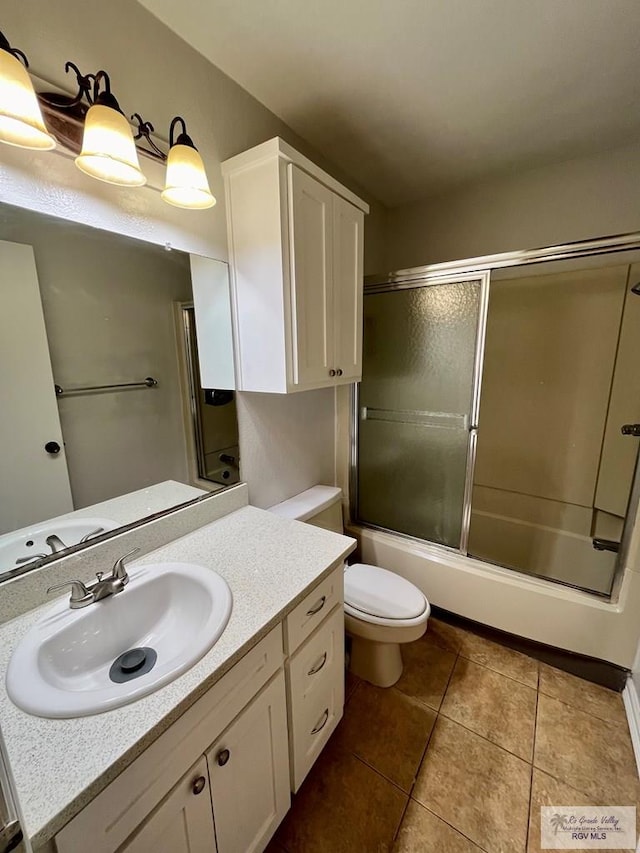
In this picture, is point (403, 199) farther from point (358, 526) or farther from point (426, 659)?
point (426, 659)

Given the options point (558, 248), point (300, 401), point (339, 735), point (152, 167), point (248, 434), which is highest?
point (152, 167)

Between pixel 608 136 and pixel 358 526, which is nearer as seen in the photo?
pixel 608 136

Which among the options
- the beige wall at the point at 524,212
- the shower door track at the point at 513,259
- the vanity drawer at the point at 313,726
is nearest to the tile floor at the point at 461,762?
the vanity drawer at the point at 313,726

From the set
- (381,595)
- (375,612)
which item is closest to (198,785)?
(375,612)

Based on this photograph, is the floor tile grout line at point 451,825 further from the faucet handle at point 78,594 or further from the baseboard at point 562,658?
the faucet handle at point 78,594

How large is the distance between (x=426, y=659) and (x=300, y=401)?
141cm

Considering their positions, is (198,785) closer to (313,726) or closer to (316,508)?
(313,726)

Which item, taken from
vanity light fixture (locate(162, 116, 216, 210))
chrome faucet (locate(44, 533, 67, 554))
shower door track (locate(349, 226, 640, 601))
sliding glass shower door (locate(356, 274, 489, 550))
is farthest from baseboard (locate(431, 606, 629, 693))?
vanity light fixture (locate(162, 116, 216, 210))

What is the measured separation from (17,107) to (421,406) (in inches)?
69.6

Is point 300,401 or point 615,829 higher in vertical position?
point 300,401

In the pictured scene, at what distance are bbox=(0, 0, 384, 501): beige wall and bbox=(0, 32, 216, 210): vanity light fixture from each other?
0.05 m

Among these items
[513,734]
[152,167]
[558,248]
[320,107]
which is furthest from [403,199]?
[513,734]

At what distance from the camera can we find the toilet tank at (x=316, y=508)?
5.36 feet

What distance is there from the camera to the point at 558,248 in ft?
4.66
